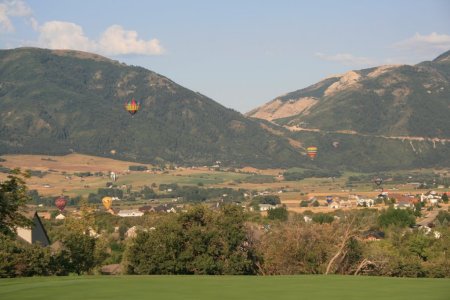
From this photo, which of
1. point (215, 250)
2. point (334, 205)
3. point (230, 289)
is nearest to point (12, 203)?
point (215, 250)

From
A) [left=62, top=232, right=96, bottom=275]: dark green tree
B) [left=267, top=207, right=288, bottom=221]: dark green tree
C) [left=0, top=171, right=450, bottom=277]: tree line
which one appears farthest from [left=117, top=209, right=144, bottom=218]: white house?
[left=0, top=171, right=450, bottom=277]: tree line

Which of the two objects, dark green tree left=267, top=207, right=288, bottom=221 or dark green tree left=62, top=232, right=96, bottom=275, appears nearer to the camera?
dark green tree left=62, top=232, right=96, bottom=275

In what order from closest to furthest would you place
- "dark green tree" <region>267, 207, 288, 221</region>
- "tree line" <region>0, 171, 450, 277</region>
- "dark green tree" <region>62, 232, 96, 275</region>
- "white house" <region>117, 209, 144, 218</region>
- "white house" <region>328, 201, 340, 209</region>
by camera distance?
"tree line" <region>0, 171, 450, 277</region>, "dark green tree" <region>62, 232, 96, 275</region>, "dark green tree" <region>267, 207, 288, 221</region>, "white house" <region>117, 209, 144, 218</region>, "white house" <region>328, 201, 340, 209</region>

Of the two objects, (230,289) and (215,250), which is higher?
(230,289)

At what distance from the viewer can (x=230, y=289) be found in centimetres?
1986

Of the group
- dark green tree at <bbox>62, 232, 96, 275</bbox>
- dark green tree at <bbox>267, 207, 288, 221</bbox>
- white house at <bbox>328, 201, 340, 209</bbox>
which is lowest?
white house at <bbox>328, 201, 340, 209</bbox>

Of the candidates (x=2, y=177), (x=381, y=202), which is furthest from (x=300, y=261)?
(x=2, y=177)

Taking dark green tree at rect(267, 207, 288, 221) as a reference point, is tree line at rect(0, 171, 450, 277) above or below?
above

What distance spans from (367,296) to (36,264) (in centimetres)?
1828

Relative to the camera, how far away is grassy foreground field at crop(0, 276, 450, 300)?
18.3 m

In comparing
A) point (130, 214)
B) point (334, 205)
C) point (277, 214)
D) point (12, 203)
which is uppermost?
point (12, 203)

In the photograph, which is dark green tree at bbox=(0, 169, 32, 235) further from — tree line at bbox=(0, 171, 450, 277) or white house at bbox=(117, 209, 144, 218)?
white house at bbox=(117, 209, 144, 218)

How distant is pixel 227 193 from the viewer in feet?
603

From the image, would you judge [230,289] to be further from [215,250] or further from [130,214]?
[130,214]
